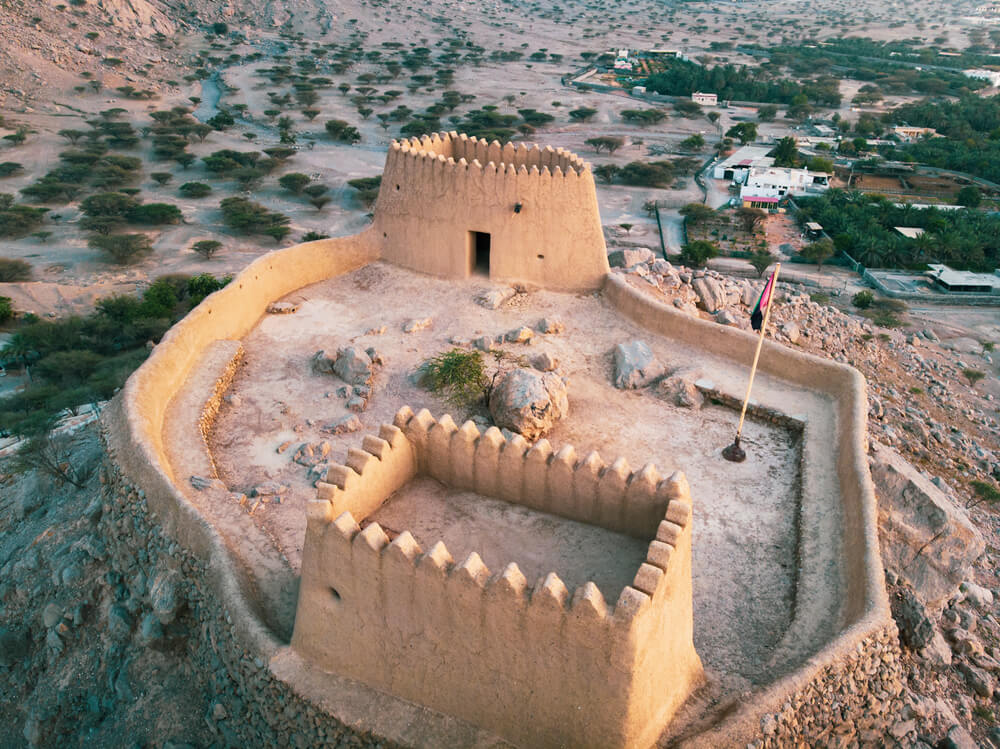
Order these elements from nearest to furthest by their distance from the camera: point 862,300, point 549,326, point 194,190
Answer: point 549,326
point 862,300
point 194,190

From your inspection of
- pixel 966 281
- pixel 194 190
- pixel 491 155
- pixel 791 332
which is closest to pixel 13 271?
pixel 194 190

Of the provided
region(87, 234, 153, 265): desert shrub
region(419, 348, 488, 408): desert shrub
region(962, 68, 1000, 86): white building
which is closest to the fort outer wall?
region(419, 348, 488, 408): desert shrub

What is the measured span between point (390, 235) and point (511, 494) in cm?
1100

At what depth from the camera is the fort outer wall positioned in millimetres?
16203

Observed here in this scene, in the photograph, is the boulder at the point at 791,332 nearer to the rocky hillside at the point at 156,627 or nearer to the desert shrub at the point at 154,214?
the rocky hillside at the point at 156,627

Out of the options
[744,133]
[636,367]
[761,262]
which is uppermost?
[636,367]

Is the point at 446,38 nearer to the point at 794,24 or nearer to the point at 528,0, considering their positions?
the point at 528,0

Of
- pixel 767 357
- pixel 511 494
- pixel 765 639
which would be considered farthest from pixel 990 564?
pixel 511 494

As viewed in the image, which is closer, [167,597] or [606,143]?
[167,597]

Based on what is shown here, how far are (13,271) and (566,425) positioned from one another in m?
28.0

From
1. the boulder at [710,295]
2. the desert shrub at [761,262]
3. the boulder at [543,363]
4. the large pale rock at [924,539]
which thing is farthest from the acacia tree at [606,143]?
the large pale rock at [924,539]

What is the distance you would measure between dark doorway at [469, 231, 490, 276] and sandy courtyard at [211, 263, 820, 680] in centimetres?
50

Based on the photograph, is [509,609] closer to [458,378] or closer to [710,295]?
[458,378]

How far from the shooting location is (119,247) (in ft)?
104
